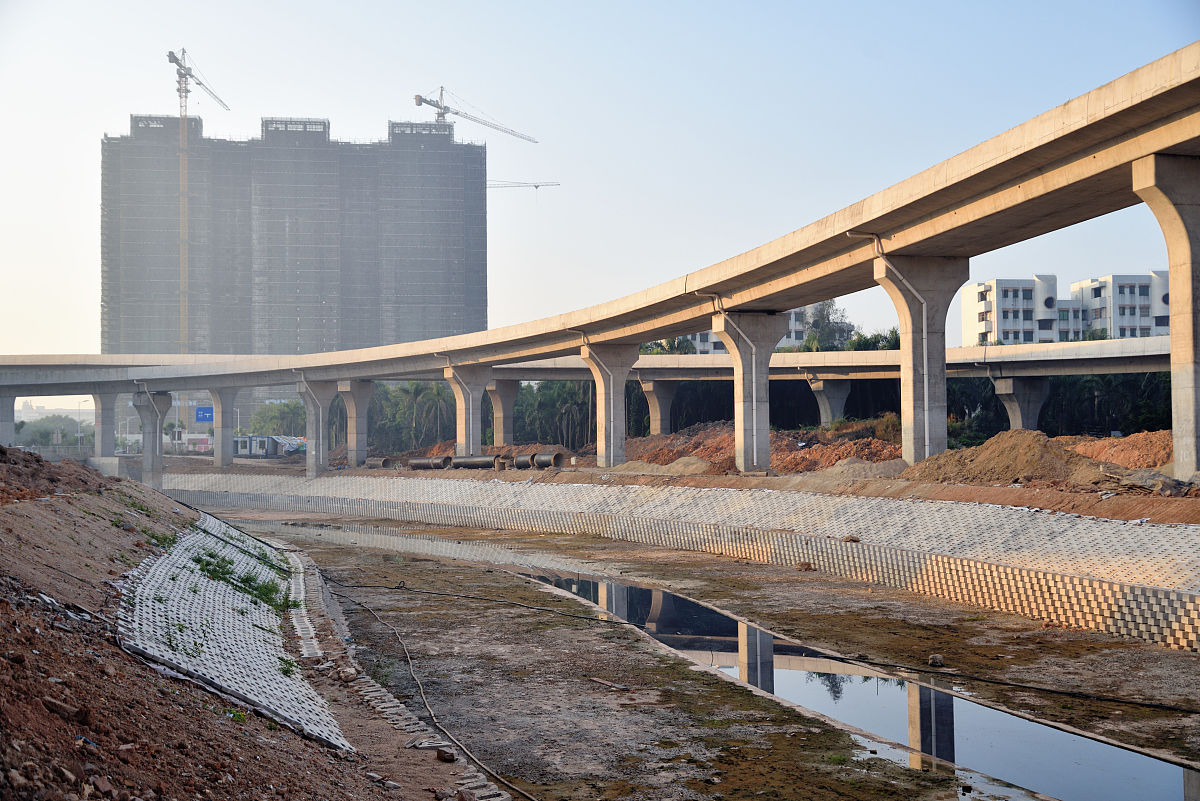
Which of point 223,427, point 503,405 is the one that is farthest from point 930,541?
point 223,427

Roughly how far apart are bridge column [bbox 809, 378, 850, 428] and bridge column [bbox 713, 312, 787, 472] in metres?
40.0

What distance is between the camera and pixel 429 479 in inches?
2232

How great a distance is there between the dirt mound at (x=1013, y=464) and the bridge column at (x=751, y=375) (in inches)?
495

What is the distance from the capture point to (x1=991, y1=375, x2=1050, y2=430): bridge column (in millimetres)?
71812

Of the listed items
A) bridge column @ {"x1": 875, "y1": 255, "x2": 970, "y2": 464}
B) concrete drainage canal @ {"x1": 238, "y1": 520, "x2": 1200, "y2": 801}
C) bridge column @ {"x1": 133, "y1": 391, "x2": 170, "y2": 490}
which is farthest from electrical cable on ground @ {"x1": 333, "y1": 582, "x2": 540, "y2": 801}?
bridge column @ {"x1": 133, "y1": 391, "x2": 170, "y2": 490}

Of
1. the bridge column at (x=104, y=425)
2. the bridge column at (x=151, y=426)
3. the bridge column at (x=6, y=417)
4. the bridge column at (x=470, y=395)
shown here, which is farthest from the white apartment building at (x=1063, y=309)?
the bridge column at (x=6, y=417)

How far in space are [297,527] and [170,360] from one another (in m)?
61.7

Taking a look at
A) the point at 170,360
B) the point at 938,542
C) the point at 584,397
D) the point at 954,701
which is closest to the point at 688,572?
the point at 938,542

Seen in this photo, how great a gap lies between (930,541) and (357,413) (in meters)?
60.4

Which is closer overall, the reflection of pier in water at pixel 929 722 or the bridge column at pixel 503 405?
the reflection of pier in water at pixel 929 722

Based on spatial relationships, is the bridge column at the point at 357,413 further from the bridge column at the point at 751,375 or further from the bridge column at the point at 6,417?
the bridge column at the point at 751,375

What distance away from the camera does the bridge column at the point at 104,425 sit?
296 ft

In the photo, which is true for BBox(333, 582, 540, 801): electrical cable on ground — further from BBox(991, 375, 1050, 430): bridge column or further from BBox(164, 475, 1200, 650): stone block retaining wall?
BBox(991, 375, 1050, 430): bridge column

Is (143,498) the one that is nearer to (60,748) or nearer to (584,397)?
(60,748)
